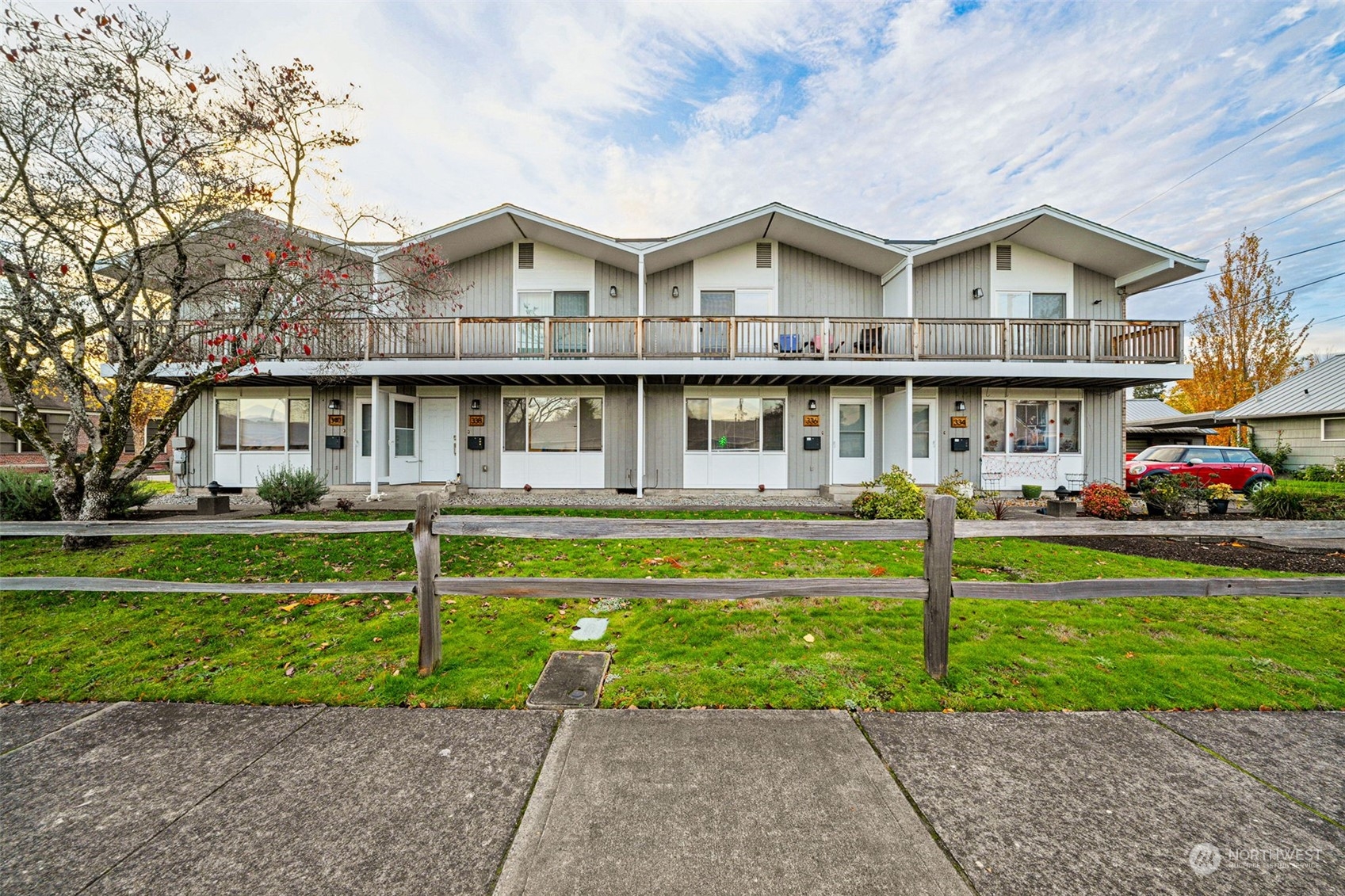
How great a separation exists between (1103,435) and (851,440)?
22.2 ft

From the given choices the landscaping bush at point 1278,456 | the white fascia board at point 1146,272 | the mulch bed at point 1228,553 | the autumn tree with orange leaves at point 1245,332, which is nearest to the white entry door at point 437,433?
the mulch bed at point 1228,553

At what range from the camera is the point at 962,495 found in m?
10.2

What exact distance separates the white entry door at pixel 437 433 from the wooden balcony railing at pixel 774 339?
1700 millimetres

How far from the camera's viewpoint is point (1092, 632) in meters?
4.22

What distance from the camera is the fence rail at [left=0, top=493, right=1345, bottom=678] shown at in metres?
3.32

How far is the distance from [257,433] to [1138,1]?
2292 cm

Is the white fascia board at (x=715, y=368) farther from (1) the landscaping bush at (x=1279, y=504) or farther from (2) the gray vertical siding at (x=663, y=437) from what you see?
(1) the landscaping bush at (x=1279, y=504)

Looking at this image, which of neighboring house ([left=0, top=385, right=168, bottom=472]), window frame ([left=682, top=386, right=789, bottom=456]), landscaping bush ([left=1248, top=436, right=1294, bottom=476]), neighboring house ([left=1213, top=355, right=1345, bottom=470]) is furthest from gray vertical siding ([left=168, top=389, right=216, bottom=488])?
neighboring house ([left=1213, top=355, right=1345, bottom=470])

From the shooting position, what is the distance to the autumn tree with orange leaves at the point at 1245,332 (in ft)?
75.0

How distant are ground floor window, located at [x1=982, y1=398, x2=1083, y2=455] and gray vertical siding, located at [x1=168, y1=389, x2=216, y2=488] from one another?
20418mm

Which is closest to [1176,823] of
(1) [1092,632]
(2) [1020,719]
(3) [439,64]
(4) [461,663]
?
(2) [1020,719]

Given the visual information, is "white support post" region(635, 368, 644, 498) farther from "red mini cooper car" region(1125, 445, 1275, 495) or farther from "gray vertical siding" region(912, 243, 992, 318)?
"red mini cooper car" region(1125, 445, 1275, 495)

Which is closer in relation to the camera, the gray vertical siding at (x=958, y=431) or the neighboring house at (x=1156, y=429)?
the gray vertical siding at (x=958, y=431)

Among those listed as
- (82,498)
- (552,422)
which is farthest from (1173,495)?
(82,498)
